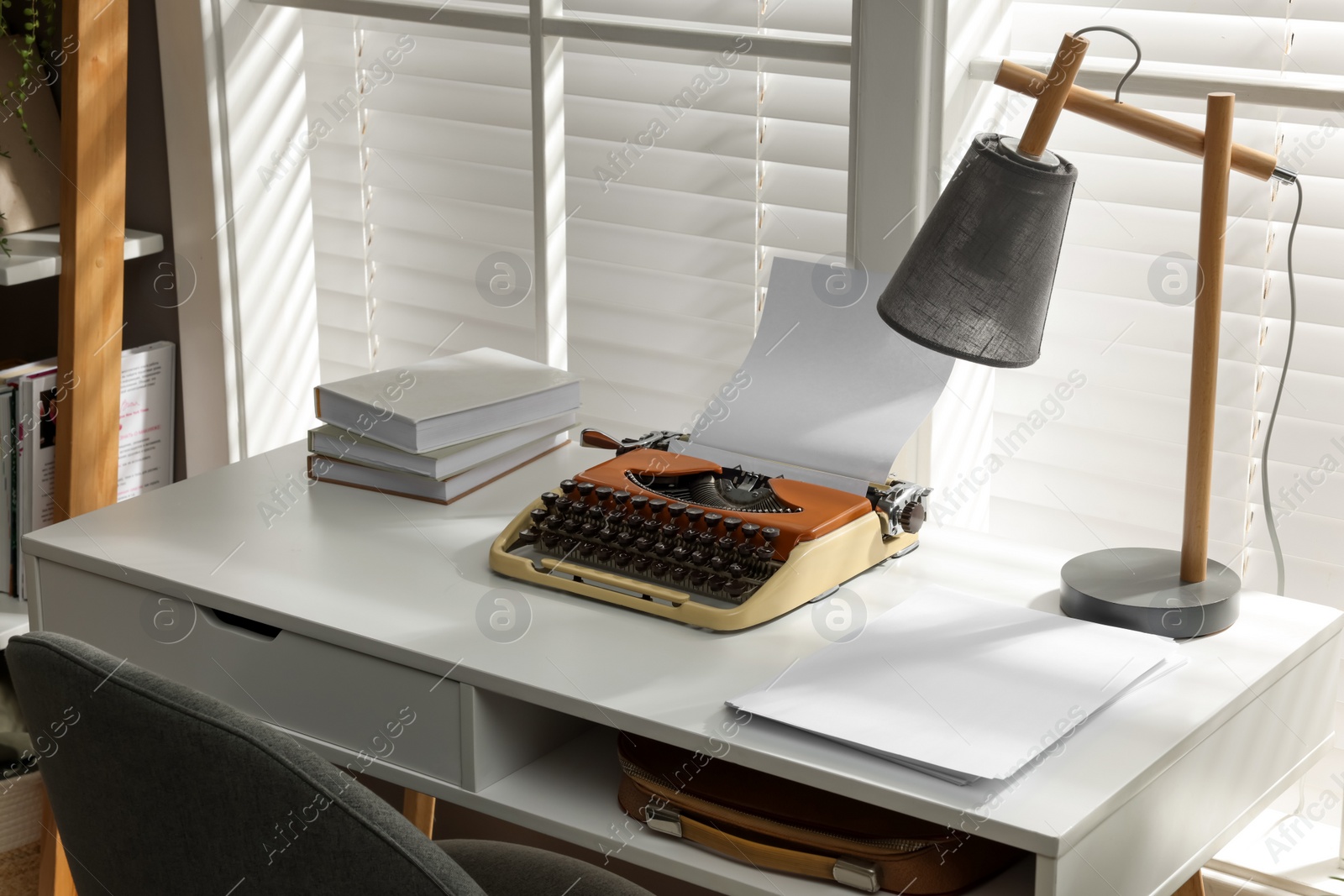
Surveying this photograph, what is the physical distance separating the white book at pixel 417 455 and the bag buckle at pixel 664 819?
0.55 m

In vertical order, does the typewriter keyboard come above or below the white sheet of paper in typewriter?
below

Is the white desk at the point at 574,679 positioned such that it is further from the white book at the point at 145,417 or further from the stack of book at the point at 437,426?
the white book at the point at 145,417

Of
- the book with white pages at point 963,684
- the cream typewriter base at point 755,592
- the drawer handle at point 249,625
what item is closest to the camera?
the book with white pages at point 963,684

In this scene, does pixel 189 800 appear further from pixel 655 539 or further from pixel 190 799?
pixel 655 539

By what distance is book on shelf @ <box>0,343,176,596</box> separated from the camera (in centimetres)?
188

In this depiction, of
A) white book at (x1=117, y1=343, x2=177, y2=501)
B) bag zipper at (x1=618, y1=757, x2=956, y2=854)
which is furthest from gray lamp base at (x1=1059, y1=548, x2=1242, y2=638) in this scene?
white book at (x1=117, y1=343, x2=177, y2=501)

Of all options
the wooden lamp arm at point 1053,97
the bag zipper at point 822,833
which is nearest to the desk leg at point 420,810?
the bag zipper at point 822,833

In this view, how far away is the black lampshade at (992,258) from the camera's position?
43.5 inches

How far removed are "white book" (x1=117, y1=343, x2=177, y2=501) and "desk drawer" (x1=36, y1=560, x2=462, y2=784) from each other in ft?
2.23

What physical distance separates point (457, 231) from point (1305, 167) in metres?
1.12

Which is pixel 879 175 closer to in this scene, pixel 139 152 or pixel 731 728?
pixel 731 728

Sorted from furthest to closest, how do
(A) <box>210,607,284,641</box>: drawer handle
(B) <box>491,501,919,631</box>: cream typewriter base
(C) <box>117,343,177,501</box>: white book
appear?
1. (C) <box>117,343,177,501</box>: white book
2. (A) <box>210,607,284,641</box>: drawer handle
3. (B) <box>491,501,919,631</box>: cream typewriter base

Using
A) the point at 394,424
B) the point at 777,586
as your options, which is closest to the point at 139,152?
the point at 394,424

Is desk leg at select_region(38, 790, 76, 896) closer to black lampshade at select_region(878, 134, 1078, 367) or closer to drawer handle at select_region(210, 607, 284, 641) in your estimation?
drawer handle at select_region(210, 607, 284, 641)
